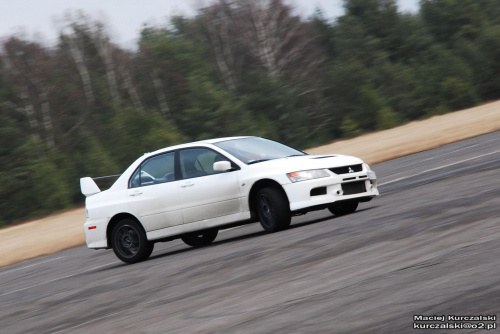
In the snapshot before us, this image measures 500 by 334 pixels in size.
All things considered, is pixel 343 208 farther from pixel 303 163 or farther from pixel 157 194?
pixel 157 194

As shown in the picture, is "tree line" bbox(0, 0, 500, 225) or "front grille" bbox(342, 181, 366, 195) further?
"tree line" bbox(0, 0, 500, 225)

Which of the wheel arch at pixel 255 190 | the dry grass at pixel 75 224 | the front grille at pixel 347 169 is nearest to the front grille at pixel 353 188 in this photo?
the front grille at pixel 347 169

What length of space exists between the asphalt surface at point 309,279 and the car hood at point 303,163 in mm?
762

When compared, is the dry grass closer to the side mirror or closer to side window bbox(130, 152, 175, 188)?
side window bbox(130, 152, 175, 188)

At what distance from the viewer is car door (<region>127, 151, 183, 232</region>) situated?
41.6ft

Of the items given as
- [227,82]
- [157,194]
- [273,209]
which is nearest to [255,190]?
[273,209]

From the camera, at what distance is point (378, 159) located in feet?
92.7

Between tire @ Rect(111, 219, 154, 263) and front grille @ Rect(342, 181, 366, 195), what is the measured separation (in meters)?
2.87

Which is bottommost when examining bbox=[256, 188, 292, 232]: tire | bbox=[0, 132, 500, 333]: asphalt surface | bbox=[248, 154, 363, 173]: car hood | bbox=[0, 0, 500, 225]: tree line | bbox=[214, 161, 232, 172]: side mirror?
bbox=[0, 132, 500, 333]: asphalt surface

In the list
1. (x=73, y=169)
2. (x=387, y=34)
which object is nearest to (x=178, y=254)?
(x=73, y=169)

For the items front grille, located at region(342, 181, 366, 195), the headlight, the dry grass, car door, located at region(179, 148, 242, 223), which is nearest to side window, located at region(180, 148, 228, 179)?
car door, located at region(179, 148, 242, 223)

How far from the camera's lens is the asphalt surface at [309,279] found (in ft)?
20.5

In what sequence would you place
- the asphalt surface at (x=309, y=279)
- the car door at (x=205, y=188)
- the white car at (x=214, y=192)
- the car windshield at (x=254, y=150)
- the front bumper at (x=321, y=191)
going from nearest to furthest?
1. the asphalt surface at (x=309, y=279)
2. the front bumper at (x=321, y=191)
3. the white car at (x=214, y=192)
4. the car door at (x=205, y=188)
5. the car windshield at (x=254, y=150)

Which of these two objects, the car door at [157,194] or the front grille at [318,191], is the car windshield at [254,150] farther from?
the front grille at [318,191]
